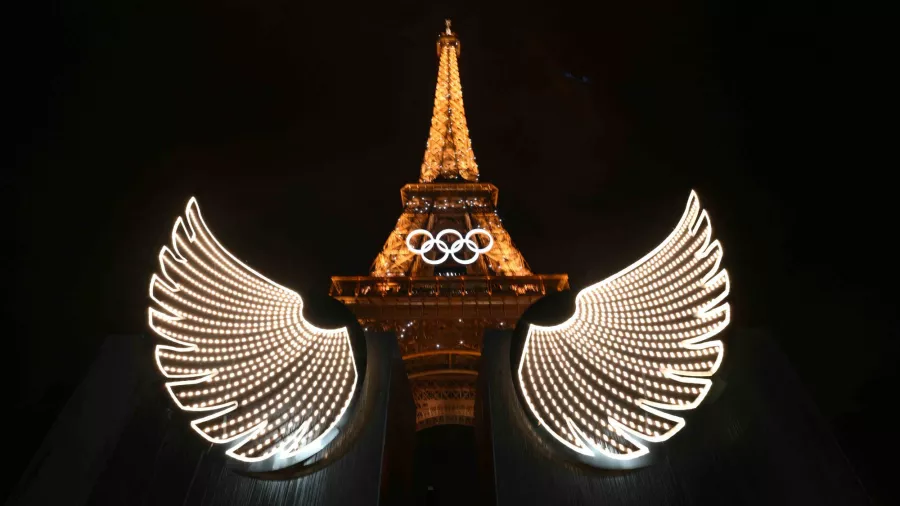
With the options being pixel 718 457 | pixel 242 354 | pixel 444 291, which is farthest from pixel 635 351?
pixel 444 291

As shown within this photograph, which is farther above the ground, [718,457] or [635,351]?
[635,351]

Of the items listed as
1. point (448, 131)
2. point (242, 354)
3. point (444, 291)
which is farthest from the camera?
point (448, 131)

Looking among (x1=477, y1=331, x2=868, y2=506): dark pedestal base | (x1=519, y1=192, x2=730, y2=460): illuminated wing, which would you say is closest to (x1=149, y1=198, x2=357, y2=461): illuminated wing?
(x1=477, y1=331, x2=868, y2=506): dark pedestal base

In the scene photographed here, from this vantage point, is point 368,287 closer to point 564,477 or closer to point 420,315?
point 420,315

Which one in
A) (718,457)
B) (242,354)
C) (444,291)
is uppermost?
(444,291)

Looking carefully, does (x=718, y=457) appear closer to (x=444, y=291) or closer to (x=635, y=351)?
(x=635, y=351)

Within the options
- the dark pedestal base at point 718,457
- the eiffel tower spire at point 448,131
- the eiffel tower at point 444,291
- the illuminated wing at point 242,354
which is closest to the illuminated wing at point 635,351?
the dark pedestal base at point 718,457
